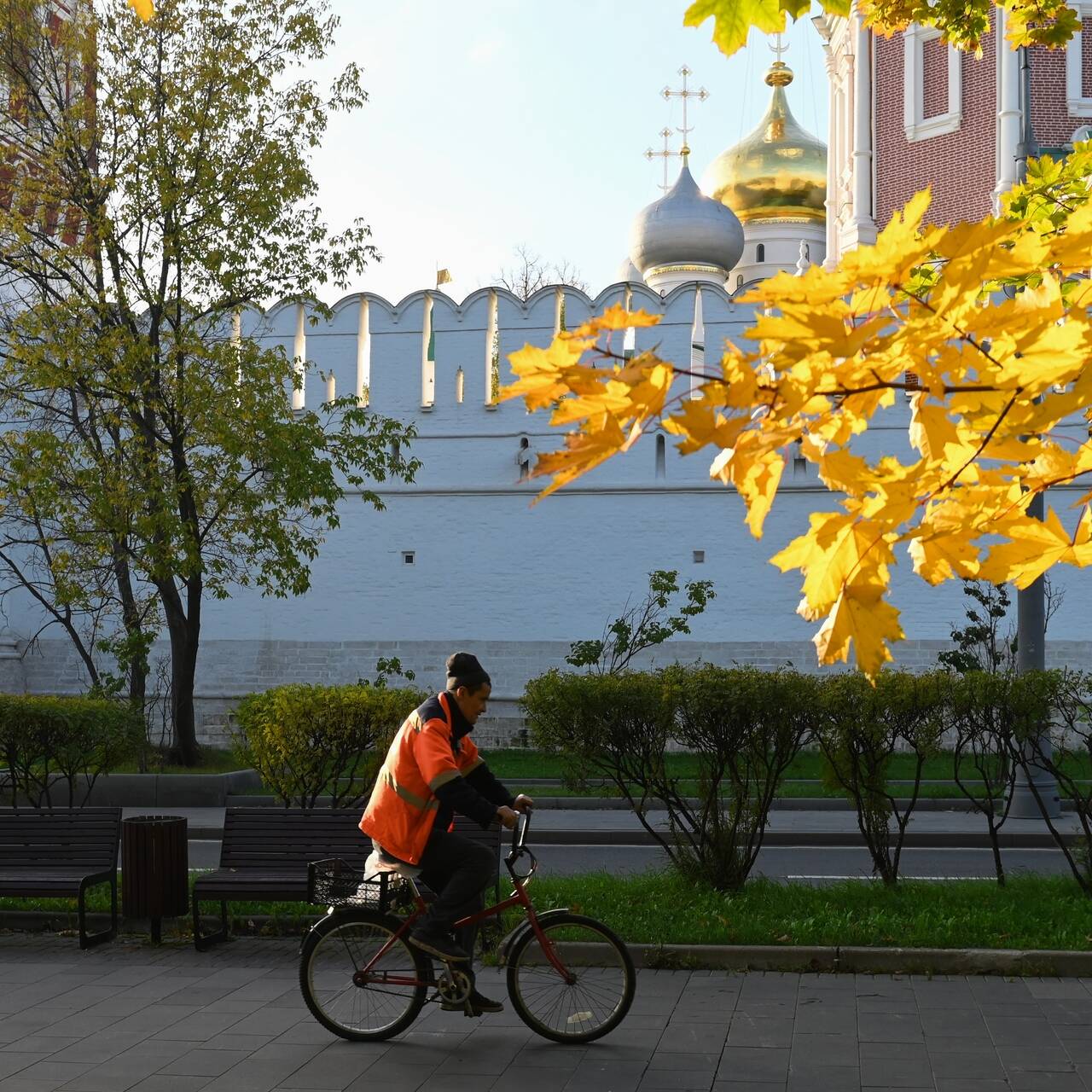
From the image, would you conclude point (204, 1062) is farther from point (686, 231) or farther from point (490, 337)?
point (686, 231)

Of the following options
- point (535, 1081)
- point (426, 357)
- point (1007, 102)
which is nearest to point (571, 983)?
point (535, 1081)

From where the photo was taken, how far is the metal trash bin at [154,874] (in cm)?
876

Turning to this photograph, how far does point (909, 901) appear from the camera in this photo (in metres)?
9.07

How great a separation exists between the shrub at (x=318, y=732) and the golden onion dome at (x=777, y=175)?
4043cm

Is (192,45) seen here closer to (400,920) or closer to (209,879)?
(209,879)

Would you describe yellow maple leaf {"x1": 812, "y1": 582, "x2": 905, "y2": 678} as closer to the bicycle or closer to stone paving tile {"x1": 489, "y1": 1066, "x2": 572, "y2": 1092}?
stone paving tile {"x1": 489, "y1": 1066, "x2": 572, "y2": 1092}

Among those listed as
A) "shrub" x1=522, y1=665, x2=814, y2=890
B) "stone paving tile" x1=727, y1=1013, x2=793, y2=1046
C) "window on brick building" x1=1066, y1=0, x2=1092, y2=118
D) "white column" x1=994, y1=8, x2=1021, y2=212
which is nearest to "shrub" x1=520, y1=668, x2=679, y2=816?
"shrub" x1=522, y1=665, x2=814, y2=890

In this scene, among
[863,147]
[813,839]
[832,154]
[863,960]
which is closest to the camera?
[863,960]

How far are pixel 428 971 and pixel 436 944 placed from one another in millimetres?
184

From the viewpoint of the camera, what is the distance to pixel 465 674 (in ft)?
20.7

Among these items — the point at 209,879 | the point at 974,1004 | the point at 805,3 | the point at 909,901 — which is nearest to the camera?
the point at 805,3

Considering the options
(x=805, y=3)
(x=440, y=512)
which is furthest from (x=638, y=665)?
(x=805, y=3)

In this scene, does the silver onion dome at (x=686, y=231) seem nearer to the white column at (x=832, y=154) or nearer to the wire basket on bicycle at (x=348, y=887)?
the white column at (x=832, y=154)

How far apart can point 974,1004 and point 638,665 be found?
16664mm
